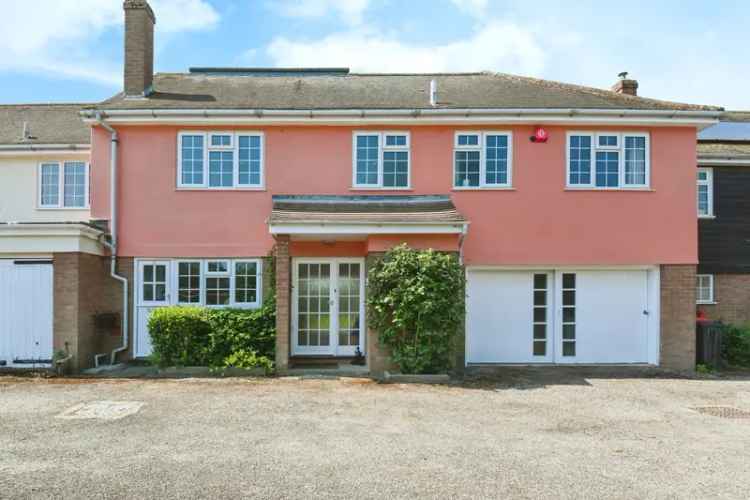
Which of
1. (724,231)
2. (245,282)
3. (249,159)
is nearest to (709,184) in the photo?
(724,231)

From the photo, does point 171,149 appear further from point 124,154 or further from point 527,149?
point 527,149

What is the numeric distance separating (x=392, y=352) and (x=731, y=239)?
9.70 metres

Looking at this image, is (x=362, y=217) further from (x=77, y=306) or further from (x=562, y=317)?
(x=77, y=306)

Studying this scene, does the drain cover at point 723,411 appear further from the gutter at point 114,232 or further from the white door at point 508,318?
the gutter at point 114,232

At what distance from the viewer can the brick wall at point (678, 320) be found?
11.6m

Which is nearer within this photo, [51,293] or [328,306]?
[51,293]

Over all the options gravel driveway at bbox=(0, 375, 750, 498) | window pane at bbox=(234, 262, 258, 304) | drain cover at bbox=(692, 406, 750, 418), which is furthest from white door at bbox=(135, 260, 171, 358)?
drain cover at bbox=(692, 406, 750, 418)

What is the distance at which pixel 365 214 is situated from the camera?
10.7m

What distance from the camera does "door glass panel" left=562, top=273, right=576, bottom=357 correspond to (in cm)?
1187

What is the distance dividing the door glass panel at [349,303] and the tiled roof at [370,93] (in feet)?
11.5

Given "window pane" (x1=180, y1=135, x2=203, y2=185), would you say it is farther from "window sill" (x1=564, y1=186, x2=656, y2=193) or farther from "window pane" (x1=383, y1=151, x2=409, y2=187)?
"window sill" (x1=564, y1=186, x2=656, y2=193)

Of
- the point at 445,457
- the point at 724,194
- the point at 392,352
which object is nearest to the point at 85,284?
the point at 392,352

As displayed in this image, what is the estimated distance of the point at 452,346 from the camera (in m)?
10.2

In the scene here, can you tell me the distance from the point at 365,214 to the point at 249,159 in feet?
10.1
